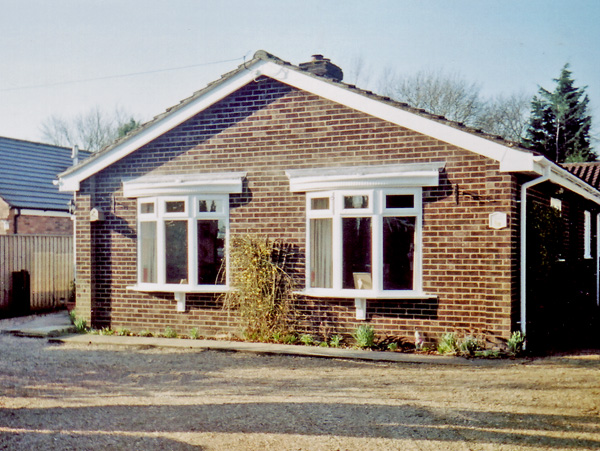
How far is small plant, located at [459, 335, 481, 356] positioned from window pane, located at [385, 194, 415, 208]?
2.27 m

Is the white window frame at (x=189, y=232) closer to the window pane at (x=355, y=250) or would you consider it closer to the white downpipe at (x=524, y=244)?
the window pane at (x=355, y=250)

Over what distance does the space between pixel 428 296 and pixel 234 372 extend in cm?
331

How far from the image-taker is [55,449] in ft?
16.3

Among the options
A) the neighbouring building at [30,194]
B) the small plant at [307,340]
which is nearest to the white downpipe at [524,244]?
the small plant at [307,340]

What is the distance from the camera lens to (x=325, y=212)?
991 cm

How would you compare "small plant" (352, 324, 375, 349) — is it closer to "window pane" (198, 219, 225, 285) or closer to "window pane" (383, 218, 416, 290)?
"window pane" (383, 218, 416, 290)

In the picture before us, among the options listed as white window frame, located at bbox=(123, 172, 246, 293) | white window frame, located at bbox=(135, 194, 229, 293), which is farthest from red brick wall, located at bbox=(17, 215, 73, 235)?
white window frame, located at bbox=(135, 194, 229, 293)

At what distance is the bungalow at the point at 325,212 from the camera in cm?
909

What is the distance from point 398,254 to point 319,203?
160 cm

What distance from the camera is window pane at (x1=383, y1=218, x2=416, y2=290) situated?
9.56 metres

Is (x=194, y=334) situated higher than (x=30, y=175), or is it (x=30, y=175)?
(x=30, y=175)

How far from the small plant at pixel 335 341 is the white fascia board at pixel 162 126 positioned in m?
A: 4.74

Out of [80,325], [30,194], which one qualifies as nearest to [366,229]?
[80,325]

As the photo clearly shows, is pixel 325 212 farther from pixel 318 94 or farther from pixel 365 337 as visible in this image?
pixel 365 337
